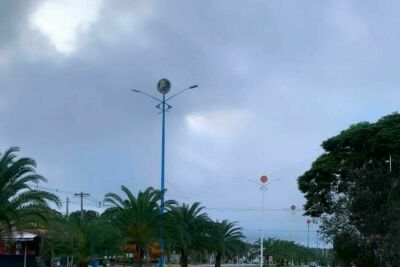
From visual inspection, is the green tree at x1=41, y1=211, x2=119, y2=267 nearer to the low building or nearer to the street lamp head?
the low building

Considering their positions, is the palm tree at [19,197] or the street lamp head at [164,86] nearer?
the palm tree at [19,197]

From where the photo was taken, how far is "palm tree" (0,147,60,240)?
Result: 2739cm

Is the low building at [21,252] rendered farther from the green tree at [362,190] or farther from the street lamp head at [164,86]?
the green tree at [362,190]

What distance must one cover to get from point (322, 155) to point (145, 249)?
40.6 feet

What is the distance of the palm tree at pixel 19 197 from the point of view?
2739 centimetres

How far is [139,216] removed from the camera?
37.3 m

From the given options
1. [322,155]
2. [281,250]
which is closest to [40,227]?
[322,155]

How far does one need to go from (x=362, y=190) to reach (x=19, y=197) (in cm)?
1566

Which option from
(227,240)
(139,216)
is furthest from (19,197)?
(227,240)

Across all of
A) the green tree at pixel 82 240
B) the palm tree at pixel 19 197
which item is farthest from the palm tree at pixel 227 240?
the palm tree at pixel 19 197

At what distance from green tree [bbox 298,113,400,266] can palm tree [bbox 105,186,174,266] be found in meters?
9.16

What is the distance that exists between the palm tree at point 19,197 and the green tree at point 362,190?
13.8 metres

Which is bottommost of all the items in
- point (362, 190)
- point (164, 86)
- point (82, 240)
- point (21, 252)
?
point (21, 252)

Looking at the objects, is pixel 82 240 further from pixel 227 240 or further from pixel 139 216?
pixel 227 240
